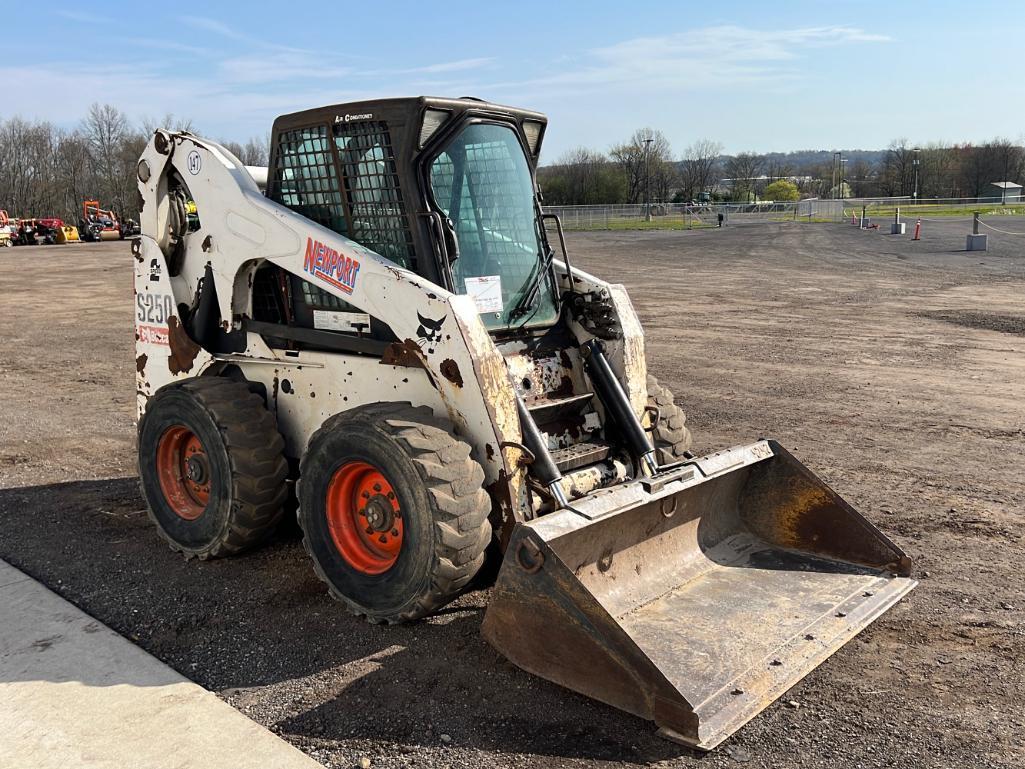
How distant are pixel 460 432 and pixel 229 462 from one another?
1.44m

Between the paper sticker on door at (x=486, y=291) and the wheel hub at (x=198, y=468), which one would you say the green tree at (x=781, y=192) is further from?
the wheel hub at (x=198, y=468)

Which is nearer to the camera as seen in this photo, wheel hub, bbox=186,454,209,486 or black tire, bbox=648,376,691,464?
wheel hub, bbox=186,454,209,486

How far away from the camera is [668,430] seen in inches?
221

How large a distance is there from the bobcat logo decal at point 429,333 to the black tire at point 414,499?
0.31 m

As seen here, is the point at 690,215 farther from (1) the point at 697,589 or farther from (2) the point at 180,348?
(1) the point at 697,589

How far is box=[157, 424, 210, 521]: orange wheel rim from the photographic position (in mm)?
5543

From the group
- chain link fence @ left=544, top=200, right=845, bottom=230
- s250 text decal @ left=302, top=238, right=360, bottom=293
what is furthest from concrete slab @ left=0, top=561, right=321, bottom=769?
chain link fence @ left=544, top=200, right=845, bottom=230

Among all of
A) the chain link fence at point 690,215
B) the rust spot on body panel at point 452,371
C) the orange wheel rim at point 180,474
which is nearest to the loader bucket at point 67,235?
the chain link fence at point 690,215

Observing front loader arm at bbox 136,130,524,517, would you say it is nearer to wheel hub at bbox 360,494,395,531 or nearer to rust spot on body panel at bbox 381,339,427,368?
rust spot on body panel at bbox 381,339,427,368

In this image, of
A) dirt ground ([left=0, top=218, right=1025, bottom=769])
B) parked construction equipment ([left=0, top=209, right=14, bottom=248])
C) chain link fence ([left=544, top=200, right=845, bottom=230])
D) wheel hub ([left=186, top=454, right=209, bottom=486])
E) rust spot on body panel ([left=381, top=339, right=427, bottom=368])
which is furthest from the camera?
chain link fence ([left=544, top=200, right=845, bottom=230])

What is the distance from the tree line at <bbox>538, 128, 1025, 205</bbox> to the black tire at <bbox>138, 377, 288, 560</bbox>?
72.8 metres

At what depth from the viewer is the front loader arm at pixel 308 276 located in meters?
4.36

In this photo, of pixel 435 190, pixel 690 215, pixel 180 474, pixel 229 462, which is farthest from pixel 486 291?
pixel 690 215

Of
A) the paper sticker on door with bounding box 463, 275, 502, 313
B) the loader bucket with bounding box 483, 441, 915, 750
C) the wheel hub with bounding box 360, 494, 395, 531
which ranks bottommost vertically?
the loader bucket with bounding box 483, 441, 915, 750
